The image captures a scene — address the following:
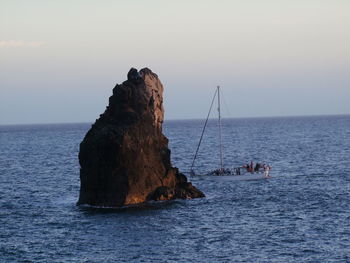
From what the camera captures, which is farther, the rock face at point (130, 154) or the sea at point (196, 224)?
the rock face at point (130, 154)

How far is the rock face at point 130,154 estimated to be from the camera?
68.5 meters

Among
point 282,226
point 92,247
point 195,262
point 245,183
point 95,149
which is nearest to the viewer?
point 195,262

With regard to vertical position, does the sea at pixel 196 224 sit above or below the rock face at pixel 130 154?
below

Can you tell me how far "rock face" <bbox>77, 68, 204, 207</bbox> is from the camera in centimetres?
6850

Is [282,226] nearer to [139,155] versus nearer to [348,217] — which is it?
[348,217]

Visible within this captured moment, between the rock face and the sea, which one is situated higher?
the rock face

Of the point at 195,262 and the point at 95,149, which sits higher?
the point at 95,149

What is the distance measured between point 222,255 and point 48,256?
12.4 metres

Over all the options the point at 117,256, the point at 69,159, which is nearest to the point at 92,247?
the point at 117,256

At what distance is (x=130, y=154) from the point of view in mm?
68812

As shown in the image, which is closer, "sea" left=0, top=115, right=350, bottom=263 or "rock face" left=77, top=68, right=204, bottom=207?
"sea" left=0, top=115, right=350, bottom=263

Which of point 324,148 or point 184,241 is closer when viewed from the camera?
point 184,241

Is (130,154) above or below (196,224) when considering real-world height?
above

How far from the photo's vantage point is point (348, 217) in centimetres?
6419
